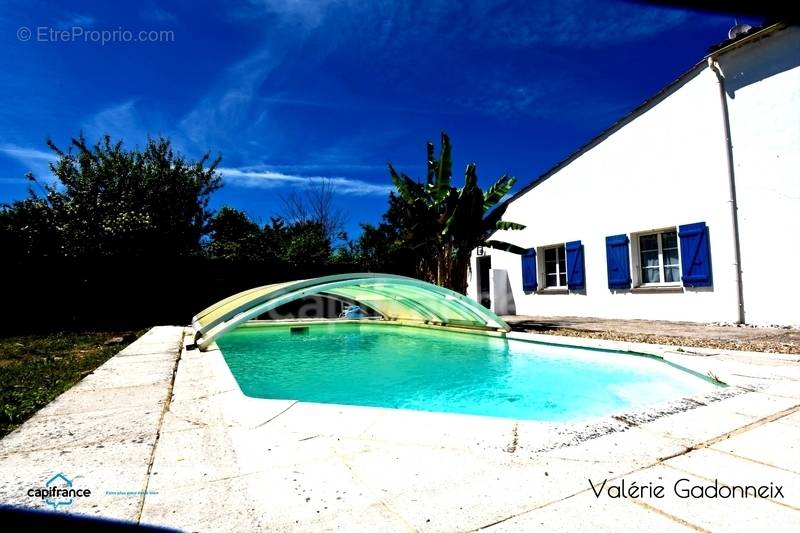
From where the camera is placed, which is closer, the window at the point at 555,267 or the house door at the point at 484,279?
the window at the point at 555,267

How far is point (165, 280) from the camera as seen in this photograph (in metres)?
15.7

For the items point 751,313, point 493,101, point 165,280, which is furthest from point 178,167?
point 751,313

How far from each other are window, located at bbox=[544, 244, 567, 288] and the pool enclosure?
19.8 feet

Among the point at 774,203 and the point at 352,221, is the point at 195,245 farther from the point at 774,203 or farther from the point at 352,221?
the point at 774,203

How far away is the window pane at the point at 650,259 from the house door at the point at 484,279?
7.04m

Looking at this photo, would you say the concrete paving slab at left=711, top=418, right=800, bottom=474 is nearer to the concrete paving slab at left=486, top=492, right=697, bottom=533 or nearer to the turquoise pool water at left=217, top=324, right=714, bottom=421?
the concrete paving slab at left=486, top=492, right=697, bottom=533

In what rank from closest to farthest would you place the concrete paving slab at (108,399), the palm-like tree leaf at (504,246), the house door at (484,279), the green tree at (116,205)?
1. the concrete paving slab at (108,399)
2. the palm-like tree leaf at (504,246)
3. the green tree at (116,205)
4. the house door at (484,279)

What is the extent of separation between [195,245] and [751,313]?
84.3ft

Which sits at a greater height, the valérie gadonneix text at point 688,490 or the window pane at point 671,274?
the window pane at point 671,274

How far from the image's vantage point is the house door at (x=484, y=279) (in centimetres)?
1920

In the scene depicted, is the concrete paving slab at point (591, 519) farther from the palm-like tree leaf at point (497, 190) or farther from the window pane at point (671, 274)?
the window pane at point (671, 274)

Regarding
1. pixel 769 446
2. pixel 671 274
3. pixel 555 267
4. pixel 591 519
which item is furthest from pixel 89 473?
pixel 555 267

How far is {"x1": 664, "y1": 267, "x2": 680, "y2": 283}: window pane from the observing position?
12.0 metres

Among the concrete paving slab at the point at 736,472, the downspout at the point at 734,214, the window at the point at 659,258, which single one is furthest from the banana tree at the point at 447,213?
the concrete paving slab at the point at 736,472
